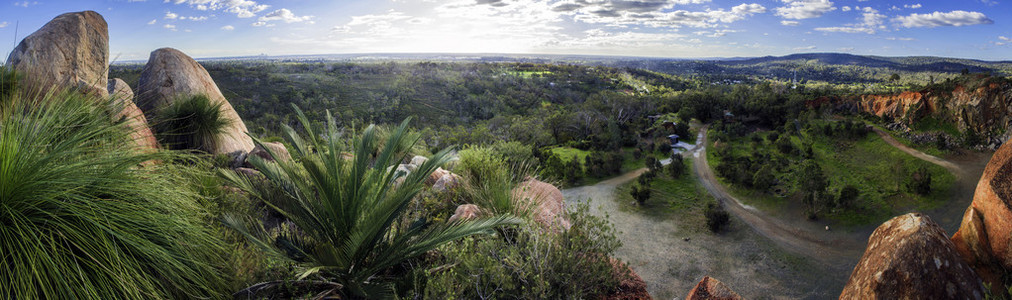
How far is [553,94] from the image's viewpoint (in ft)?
200

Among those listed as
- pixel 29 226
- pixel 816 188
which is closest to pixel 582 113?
pixel 816 188

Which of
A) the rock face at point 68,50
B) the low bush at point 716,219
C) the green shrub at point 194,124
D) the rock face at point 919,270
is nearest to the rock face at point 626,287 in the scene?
the rock face at point 919,270

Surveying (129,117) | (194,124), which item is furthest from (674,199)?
(129,117)

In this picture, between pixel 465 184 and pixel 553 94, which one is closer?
pixel 465 184

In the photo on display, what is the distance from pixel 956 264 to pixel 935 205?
62.2 ft

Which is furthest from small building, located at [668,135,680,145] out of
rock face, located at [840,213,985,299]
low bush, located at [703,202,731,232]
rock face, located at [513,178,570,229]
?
rock face, located at [840,213,985,299]

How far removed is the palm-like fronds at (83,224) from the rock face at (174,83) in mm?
9080

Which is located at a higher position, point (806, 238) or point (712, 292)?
point (712, 292)

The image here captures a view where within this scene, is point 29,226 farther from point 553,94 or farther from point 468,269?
point 553,94

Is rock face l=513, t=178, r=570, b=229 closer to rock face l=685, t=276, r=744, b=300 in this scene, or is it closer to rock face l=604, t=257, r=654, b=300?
rock face l=604, t=257, r=654, b=300

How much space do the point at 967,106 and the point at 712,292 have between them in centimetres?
2867

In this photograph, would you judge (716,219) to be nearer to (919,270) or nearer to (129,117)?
(919,270)

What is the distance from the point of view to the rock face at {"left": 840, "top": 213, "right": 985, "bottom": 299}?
10.5 ft

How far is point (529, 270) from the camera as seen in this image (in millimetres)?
3281
